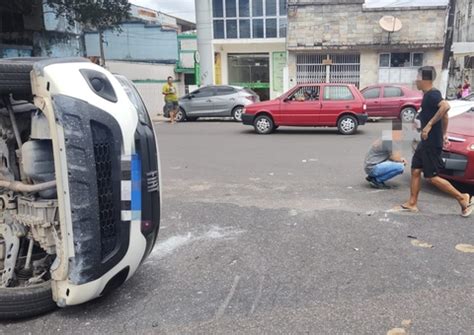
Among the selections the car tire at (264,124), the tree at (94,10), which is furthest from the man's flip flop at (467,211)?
the tree at (94,10)

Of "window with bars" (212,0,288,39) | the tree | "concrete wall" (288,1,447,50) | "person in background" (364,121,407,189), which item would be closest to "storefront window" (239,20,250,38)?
"window with bars" (212,0,288,39)

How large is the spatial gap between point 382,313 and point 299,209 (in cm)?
264

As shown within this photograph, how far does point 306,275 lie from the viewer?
3.84 metres

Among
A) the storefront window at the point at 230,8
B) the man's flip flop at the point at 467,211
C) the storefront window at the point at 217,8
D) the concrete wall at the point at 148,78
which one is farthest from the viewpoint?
the storefront window at the point at 217,8

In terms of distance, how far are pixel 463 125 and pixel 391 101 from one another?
1003 cm

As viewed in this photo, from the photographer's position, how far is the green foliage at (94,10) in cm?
1828

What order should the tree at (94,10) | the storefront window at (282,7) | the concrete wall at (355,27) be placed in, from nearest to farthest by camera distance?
the tree at (94,10) < the concrete wall at (355,27) < the storefront window at (282,7)

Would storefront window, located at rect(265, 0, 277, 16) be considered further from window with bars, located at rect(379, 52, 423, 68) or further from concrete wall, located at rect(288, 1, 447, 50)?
window with bars, located at rect(379, 52, 423, 68)

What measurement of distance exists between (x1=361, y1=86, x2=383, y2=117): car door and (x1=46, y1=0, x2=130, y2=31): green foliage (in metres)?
10.5

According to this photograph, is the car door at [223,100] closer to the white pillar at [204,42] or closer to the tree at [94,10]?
the white pillar at [204,42]

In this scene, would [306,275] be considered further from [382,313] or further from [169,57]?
[169,57]

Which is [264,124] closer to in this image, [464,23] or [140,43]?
[140,43]

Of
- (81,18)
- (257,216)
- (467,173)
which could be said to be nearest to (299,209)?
(257,216)

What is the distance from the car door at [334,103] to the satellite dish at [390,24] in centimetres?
1119
